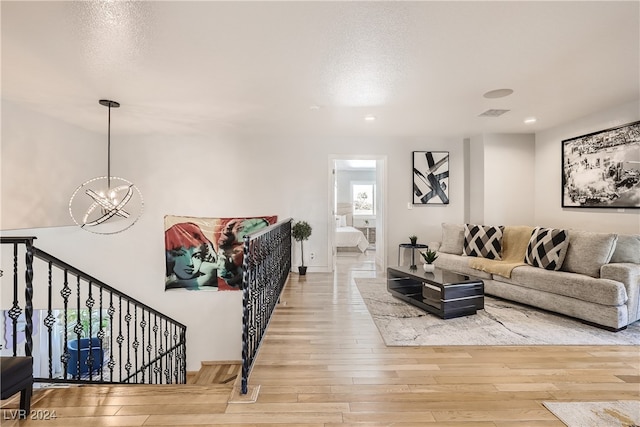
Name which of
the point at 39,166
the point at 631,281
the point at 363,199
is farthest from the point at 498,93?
the point at 363,199

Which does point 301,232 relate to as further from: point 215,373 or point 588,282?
point 588,282

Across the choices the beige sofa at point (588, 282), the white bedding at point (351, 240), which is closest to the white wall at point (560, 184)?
the beige sofa at point (588, 282)

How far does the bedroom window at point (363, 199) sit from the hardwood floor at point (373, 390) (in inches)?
317

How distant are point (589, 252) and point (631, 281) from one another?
0.47 meters

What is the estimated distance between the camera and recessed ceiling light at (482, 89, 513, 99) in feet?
11.3

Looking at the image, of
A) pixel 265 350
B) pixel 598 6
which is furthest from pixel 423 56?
pixel 265 350

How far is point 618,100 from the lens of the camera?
149 inches

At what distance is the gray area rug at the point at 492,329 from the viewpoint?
9.09 ft

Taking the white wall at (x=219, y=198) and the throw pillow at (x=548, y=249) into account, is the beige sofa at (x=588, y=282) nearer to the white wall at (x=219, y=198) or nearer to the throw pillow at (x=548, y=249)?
the throw pillow at (x=548, y=249)

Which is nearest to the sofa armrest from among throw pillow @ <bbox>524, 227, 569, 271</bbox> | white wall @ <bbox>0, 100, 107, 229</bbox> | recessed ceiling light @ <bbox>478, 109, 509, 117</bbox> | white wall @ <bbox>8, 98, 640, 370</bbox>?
throw pillow @ <bbox>524, 227, 569, 271</bbox>

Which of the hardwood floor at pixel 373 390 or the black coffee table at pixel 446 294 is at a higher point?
the black coffee table at pixel 446 294

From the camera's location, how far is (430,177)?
5.86 m

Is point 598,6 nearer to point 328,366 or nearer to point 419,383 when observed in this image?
point 419,383

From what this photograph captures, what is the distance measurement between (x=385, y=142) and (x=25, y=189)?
217 inches
